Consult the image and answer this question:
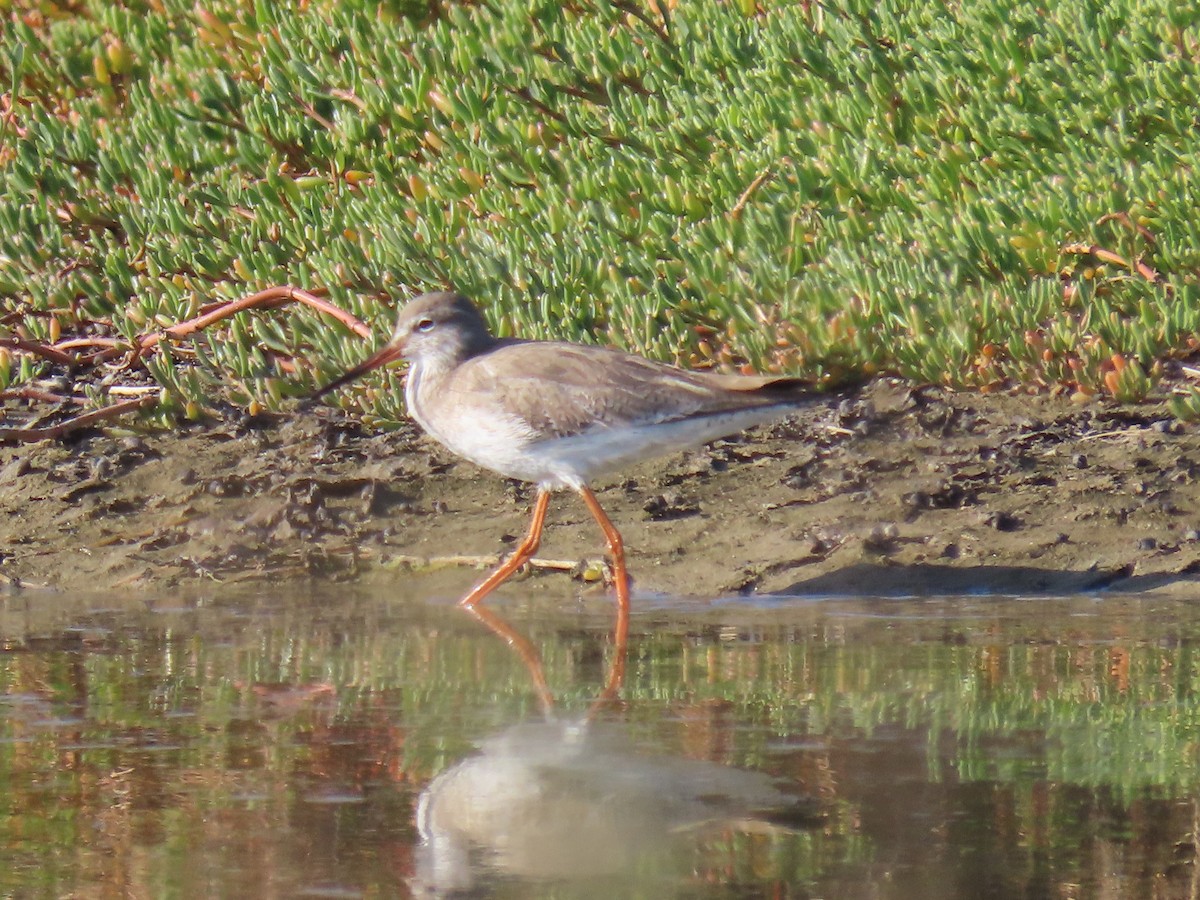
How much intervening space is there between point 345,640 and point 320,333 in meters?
3.00

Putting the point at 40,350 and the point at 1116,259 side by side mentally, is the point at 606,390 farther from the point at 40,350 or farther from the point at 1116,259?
the point at 40,350

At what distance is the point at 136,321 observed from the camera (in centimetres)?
933

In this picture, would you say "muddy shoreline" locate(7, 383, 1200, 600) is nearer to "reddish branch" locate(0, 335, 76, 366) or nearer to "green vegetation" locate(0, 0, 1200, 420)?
"green vegetation" locate(0, 0, 1200, 420)

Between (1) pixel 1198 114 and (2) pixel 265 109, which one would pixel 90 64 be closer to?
(2) pixel 265 109

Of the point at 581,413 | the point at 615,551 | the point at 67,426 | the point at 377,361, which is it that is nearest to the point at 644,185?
the point at 377,361

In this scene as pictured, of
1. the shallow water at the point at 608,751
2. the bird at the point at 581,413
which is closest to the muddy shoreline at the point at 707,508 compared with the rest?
the bird at the point at 581,413

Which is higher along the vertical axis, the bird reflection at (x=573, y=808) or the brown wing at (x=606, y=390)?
the brown wing at (x=606, y=390)

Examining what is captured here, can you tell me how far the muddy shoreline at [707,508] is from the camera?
6.97 meters

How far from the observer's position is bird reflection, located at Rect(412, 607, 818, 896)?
12.0ft

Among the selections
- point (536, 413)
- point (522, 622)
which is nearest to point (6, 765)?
point (522, 622)

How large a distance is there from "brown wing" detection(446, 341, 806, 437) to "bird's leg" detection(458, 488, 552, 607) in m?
0.38

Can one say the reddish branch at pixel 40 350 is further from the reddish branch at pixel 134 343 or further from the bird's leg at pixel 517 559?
the bird's leg at pixel 517 559

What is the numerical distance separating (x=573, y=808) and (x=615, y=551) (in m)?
2.73

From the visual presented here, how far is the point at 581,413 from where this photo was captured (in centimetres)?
699
